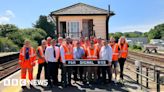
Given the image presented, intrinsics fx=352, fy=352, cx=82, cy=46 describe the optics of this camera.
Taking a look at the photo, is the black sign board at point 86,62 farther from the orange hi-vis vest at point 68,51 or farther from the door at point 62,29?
the door at point 62,29

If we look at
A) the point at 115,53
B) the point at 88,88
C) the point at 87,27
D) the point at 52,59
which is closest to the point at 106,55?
the point at 115,53

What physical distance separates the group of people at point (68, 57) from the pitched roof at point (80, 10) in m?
11.2

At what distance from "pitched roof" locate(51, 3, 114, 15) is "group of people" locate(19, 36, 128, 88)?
11.2 m

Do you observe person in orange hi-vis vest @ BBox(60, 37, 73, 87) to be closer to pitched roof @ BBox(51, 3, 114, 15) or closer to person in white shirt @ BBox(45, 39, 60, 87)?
person in white shirt @ BBox(45, 39, 60, 87)

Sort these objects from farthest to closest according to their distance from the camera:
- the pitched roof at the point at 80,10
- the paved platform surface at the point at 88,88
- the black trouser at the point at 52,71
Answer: the pitched roof at the point at 80,10
the black trouser at the point at 52,71
the paved platform surface at the point at 88,88

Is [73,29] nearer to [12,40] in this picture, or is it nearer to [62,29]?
[62,29]

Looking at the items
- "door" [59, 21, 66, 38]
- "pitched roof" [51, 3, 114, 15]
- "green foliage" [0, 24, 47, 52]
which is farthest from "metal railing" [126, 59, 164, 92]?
"green foliage" [0, 24, 47, 52]

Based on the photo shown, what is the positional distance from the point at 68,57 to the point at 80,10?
12528 mm

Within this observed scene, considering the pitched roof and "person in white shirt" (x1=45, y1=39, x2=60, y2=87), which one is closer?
"person in white shirt" (x1=45, y1=39, x2=60, y2=87)

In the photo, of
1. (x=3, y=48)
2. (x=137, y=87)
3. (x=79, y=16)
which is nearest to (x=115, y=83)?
(x=137, y=87)

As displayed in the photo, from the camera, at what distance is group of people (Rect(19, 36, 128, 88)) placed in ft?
42.6

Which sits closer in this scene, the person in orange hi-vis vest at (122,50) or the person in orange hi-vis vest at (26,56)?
the person in orange hi-vis vest at (26,56)

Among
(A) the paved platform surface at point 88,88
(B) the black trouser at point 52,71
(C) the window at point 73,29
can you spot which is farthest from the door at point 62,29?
(A) the paved platform surface at point 88,88

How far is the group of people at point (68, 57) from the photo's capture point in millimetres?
12984
